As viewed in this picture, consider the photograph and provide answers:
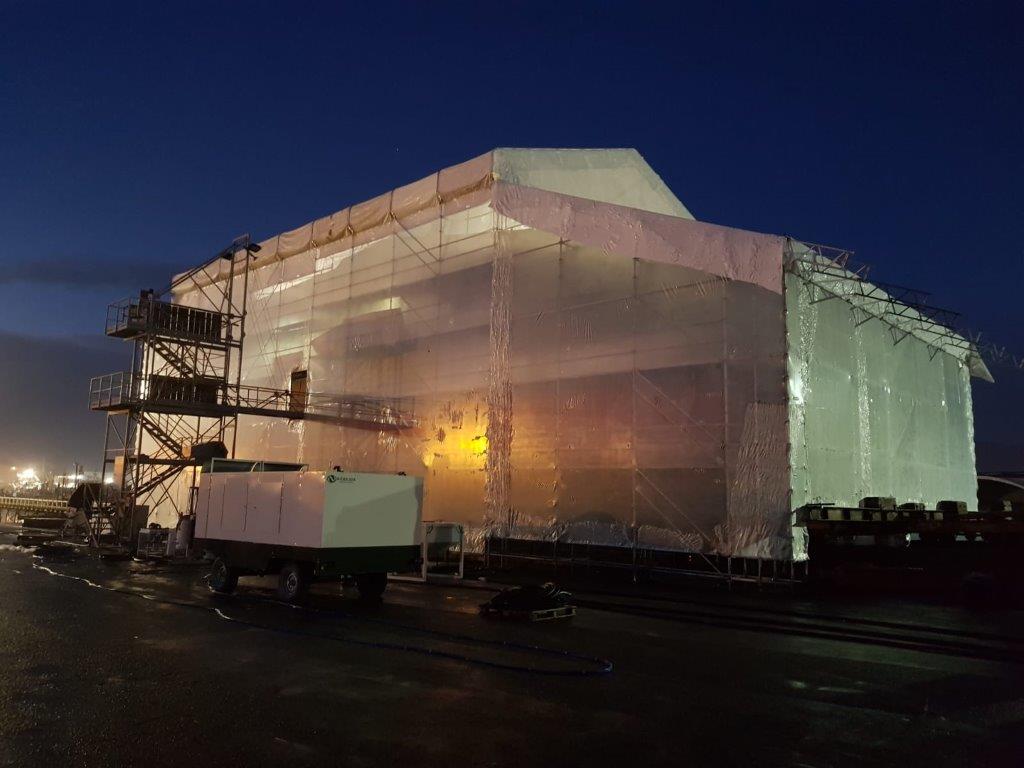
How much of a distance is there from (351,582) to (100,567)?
753 cm

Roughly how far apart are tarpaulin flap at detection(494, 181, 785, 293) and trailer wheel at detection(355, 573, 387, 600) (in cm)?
973

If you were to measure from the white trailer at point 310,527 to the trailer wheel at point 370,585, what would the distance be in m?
0.02

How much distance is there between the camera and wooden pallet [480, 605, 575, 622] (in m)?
11.6

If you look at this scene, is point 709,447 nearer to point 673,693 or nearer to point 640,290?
point 640,290

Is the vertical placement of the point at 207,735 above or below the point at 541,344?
below

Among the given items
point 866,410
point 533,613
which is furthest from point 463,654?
point 866,410

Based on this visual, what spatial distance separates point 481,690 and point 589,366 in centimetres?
1232

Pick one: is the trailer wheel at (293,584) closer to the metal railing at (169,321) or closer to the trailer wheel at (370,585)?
the trailer wheel at (370,585)

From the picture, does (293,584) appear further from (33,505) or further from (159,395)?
(33,505)

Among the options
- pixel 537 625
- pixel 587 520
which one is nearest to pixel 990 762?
pixel 537 625

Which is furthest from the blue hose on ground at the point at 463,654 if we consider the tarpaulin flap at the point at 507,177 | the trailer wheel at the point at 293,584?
the tarpaulin flap at the point at 507,177

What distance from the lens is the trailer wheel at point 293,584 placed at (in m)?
13.1

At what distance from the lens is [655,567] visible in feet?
56.0

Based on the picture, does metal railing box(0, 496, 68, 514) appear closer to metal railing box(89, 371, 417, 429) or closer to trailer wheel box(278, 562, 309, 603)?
metal railing box(89, 371, 417, 429)
